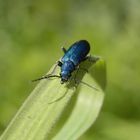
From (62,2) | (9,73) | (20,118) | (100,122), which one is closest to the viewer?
(20,118)

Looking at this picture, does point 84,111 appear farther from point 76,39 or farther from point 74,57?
point 76,39

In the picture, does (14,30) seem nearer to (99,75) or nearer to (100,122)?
(100,122)

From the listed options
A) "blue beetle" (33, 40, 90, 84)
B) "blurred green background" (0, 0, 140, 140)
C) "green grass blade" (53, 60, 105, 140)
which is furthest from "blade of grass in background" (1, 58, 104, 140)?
"blurred green background" (0, 0, 140, 140)

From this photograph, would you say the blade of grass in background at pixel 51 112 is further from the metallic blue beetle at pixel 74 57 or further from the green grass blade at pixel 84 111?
the metallic blue beetle at pixel 74 57

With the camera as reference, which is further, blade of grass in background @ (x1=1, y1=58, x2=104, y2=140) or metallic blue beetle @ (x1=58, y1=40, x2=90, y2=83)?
metallic blue beetle @ (x1=58, y1=40, x2=90, y2=83)

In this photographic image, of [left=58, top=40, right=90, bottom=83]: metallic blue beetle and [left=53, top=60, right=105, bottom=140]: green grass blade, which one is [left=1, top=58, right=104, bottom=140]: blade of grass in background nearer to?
[left=53, top=60, right=105, bottom=140]: green grass blade

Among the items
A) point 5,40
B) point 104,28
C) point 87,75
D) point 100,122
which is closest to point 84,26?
point 104,28
